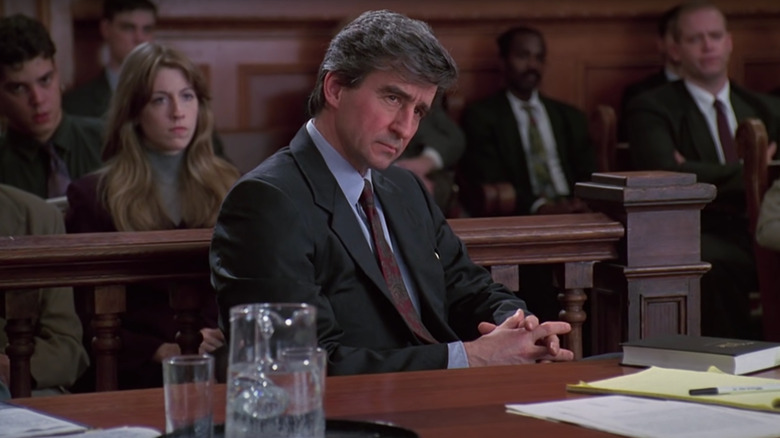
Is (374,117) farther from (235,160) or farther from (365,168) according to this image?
(235,160)

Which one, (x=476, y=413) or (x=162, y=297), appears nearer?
(x=476, y=413)

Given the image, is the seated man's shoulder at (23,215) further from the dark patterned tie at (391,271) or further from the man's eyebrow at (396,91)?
the man's eyebrow at (396,91)

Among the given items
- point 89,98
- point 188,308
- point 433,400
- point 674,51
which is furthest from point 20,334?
point 674,51

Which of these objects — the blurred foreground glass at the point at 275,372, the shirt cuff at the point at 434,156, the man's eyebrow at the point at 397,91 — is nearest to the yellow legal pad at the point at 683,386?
the blurred foreground glass at the point at 275,372

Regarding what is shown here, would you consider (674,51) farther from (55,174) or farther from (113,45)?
(55,174)

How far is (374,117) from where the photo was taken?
2.54 metres

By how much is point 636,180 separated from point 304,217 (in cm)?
78

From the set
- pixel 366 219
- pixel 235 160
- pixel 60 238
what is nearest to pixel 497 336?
pixel 366 219

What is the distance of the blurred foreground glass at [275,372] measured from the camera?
1.35 metres

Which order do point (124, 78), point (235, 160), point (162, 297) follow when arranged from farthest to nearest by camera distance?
point (235, 160) < point (124, 78) < point (162, 297)

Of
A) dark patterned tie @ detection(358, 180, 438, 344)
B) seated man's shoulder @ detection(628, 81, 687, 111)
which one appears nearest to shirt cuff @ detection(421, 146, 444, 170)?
seated man's shoulder @ detection(628, 81, 687, 111)

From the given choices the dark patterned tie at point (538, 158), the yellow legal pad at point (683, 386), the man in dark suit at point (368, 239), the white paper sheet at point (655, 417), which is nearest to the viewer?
the white paper sheet at point (655, 417)

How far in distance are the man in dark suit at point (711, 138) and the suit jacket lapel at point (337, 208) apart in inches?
97.9

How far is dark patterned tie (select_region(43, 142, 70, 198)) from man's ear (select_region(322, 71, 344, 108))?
2125 mm
